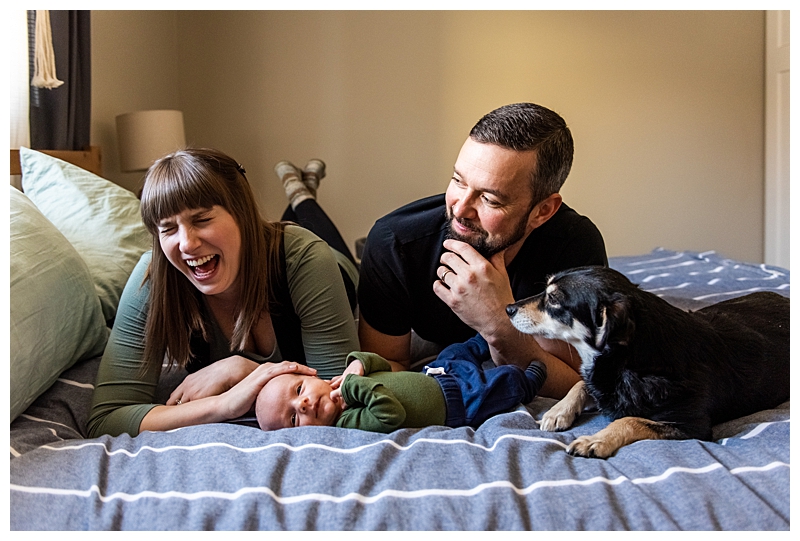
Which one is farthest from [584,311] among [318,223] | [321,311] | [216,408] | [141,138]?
[141,138]

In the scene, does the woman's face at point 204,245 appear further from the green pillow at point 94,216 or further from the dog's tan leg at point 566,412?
the dog's tan leg at point 566,412

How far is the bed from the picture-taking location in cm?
102

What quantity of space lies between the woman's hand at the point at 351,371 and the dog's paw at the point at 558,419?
0.38 metres

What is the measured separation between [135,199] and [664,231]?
3.21 meters

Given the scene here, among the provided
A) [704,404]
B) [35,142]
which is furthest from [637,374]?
[35,142]

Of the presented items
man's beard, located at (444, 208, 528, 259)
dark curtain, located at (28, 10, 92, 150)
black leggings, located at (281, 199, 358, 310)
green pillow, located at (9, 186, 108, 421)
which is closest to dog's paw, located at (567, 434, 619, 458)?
man's beard, located at (444, 208, 528, 259)

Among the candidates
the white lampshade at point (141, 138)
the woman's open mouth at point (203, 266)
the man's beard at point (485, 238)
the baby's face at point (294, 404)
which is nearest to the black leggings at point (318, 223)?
the white lampshade at point (141, 138)

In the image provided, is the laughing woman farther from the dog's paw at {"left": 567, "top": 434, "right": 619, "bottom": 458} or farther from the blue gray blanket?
the dog's paw at {"left": 567, "top": 434, "right": 619, "bottom": 458}

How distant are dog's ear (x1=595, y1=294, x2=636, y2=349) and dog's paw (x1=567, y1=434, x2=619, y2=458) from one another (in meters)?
0.18

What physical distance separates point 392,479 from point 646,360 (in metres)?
0.53

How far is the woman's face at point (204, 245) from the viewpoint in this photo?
Answer: 1465 millimetres

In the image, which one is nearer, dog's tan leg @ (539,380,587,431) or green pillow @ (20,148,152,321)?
dog's tan leg @ (539,380,587,431)

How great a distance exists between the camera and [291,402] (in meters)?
1.40

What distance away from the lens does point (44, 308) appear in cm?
151
